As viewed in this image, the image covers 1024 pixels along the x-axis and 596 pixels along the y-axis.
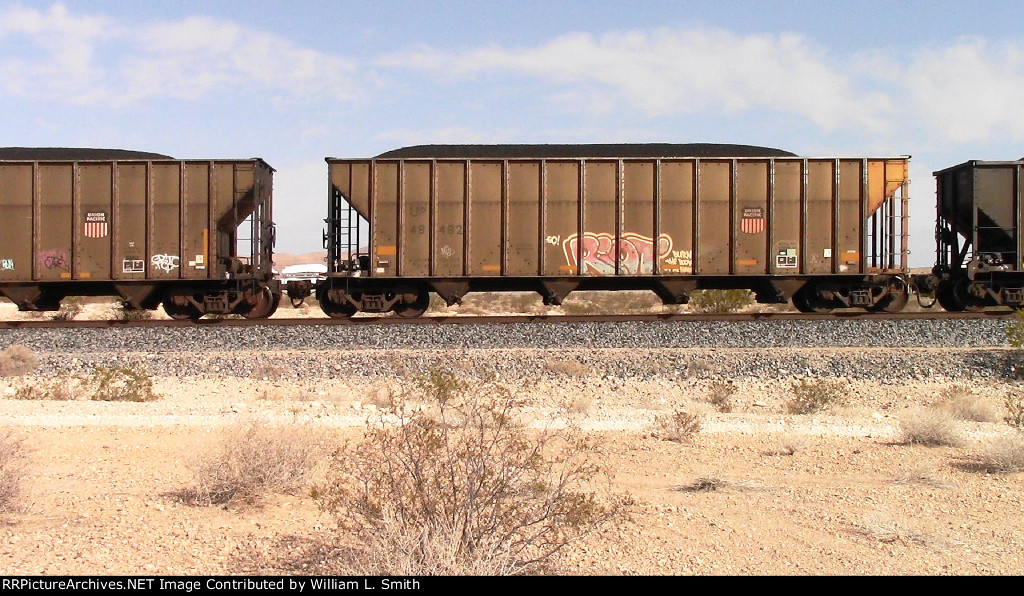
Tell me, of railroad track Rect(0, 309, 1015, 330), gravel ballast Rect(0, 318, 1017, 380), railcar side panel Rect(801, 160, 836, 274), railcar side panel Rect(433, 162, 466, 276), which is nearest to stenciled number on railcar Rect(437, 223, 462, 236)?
railcar side panel Rect(433, 162, 466, 276)

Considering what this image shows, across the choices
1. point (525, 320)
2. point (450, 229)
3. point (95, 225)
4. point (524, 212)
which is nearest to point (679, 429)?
point (525, 320)

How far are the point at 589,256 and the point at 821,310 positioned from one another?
5332 mm

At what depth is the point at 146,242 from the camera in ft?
56.5

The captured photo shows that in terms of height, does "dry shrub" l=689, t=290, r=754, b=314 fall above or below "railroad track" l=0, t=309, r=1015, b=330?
above

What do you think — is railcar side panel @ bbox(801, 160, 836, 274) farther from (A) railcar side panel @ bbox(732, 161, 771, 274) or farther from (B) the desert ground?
(B) the desert ground

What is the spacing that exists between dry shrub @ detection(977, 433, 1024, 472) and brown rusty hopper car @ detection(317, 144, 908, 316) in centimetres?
1028

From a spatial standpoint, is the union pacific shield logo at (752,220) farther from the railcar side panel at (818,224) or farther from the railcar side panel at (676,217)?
the railcar side panel at (676,217)

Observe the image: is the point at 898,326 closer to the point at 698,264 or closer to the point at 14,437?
the point at 698,264

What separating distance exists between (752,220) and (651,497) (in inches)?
485

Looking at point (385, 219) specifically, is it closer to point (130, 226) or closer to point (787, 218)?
point (130, 226)

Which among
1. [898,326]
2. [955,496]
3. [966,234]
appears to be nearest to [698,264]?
[898,326]

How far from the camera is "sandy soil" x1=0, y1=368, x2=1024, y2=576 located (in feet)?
15.8

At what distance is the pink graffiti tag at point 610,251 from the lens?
57.1 ft
